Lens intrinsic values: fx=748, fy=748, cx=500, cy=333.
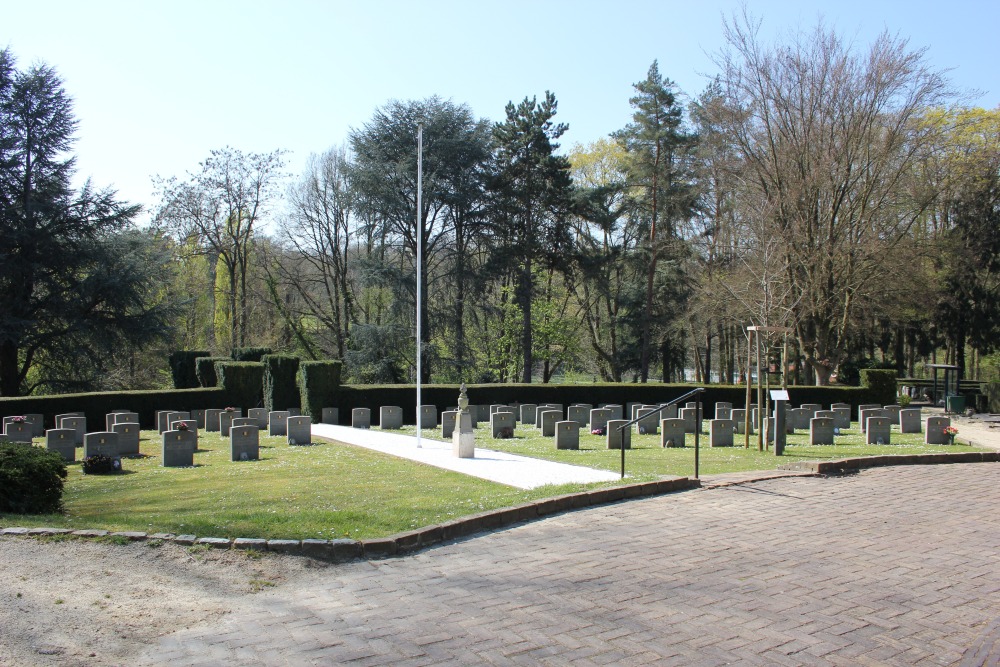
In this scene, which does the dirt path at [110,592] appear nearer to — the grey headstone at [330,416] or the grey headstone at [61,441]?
the grey headstone at [61,441]

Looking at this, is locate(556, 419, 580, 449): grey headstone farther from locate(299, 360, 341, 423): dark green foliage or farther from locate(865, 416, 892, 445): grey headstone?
locate(299, 360, 341, 423): dark green foliage

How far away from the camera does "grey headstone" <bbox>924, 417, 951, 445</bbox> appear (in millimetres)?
16969

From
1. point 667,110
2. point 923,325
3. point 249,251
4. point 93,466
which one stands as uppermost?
point 667,110

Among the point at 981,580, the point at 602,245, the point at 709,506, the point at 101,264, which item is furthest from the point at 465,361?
the point at 981,580

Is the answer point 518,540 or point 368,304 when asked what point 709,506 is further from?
point 368,304

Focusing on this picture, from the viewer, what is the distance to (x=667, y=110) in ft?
129

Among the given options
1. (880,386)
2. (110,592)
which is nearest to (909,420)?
(880,386)

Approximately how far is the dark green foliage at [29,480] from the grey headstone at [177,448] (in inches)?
214

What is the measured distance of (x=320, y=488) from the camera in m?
10.5

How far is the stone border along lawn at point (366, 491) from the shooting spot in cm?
721

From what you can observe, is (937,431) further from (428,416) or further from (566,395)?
(428,416)

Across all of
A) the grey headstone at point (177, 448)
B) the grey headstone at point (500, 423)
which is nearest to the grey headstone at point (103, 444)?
the grey headstone at point (177, 448)

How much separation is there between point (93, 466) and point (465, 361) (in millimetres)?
24912

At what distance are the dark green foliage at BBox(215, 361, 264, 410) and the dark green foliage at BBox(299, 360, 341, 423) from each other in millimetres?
2169
